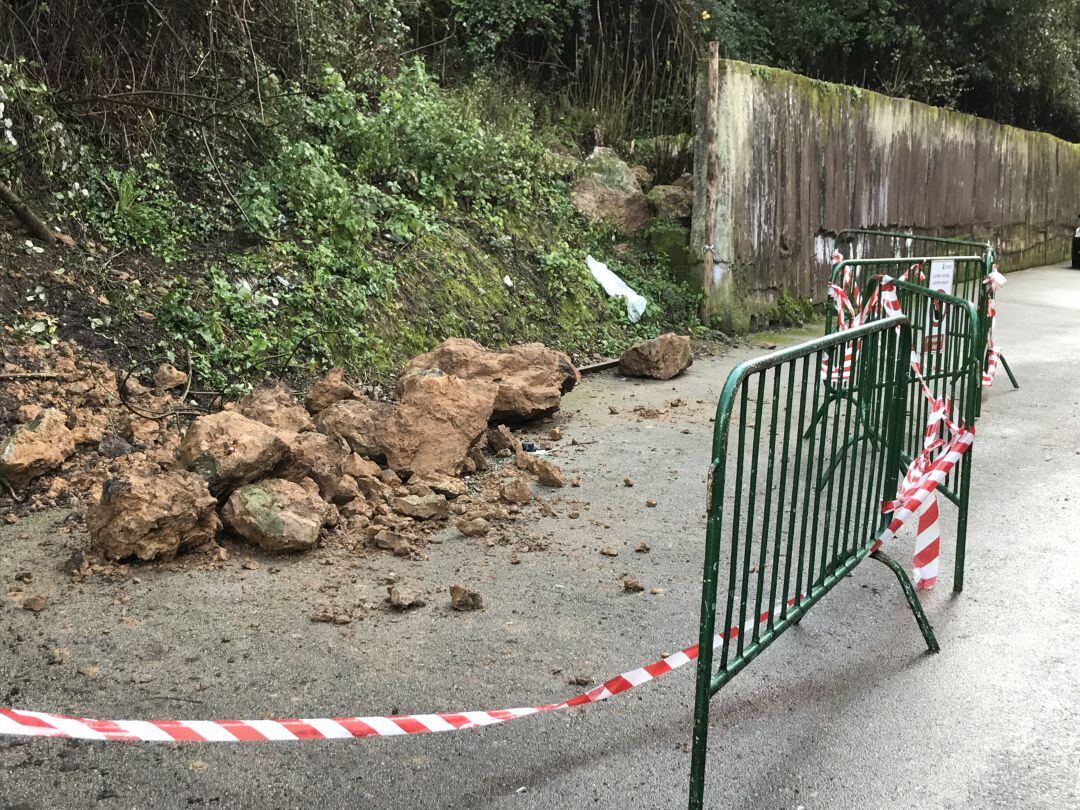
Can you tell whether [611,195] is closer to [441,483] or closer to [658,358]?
[658,358]

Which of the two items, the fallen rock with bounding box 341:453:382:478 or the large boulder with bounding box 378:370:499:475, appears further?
the large boulder with bounding box 378:370:499:475

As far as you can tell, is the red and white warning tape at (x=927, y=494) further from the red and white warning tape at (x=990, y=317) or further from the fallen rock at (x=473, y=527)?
the red and white warning tape at (x=990, y=317)

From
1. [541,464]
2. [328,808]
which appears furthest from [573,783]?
[541,464]

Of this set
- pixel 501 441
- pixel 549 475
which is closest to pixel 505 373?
pixel 501 441

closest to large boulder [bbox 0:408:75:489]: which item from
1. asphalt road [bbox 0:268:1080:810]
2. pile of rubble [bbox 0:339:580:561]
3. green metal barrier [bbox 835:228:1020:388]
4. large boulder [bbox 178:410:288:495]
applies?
pile of rubble [bbox 0:339:580:561]

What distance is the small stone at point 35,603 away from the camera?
3.88 meters

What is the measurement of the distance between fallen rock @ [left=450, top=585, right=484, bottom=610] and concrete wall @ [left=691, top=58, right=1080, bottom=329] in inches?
287

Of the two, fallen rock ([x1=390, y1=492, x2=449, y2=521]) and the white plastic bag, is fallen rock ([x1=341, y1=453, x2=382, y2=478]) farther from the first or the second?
the white plastic bag

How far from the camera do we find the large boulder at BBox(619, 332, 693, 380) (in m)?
8.76

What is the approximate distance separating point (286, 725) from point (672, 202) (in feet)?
31.1

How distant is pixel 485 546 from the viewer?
4.79 m

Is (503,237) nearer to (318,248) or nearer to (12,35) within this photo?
(318,248)

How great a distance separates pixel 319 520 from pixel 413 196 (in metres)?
5.70

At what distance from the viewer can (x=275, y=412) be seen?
5641 mm
